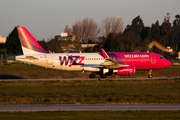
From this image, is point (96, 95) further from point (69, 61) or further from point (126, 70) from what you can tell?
point (69, 61)

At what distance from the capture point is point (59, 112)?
48.7ft

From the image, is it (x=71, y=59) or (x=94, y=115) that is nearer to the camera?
(x=94, y=115)

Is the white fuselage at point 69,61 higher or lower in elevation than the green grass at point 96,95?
higher

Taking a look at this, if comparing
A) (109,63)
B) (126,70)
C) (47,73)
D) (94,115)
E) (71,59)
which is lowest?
(94,115)

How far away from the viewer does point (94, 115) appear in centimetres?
1403

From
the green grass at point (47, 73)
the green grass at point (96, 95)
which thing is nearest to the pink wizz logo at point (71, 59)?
the green grass at point (96, 95)

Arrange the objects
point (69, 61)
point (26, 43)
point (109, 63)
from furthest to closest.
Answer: point (26, 43) → point (69, 61) → point (109, 63)

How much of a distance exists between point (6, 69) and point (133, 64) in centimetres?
2676

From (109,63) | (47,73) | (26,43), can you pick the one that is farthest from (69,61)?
(47,73)

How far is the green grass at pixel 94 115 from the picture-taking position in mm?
13391

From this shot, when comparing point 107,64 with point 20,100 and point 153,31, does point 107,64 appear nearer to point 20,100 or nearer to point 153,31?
point 20,100

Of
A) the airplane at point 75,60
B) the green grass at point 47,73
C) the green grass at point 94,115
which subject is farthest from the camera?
the green grass at point 47,73

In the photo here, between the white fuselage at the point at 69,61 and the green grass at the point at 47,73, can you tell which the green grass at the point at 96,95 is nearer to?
the white fuselage at the point at 69,61

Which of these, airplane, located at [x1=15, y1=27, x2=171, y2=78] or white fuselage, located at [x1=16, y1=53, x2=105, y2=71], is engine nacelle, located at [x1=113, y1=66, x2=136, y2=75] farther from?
white fuselage, located at [x1=16, y1=53, x2=105, y2=71]
